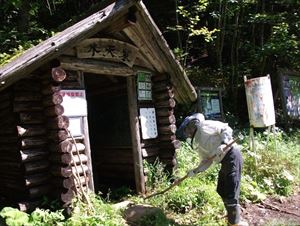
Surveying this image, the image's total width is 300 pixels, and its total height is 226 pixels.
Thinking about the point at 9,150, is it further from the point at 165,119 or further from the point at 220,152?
the point at 220,152

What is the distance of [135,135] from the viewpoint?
8320 mm

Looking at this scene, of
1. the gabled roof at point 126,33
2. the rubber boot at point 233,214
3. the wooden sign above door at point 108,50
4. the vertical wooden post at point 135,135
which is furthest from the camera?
the vertical wooden post at point 135,135

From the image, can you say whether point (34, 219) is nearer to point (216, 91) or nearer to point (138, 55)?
point (138, 55)

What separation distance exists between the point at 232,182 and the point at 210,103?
5954mm

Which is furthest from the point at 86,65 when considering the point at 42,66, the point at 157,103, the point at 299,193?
the point at 299,193

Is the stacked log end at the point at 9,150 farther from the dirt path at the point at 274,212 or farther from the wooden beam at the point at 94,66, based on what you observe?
the dirt path at the point at 274,212

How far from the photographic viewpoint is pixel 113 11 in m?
6.97

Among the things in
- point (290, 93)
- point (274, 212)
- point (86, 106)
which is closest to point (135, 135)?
point (86, 106)

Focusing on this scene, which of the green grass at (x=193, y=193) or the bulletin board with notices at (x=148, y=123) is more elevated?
the bulletin board with notices at (x=148, y=123)

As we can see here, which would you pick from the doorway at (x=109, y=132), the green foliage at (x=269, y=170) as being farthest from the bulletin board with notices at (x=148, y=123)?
the green foliage at (x=269, y=170)

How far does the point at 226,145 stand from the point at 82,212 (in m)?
2.63

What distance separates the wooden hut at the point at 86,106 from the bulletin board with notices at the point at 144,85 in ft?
0.07

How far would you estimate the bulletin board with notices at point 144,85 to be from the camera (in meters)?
8.49

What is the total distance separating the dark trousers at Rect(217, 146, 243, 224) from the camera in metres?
6.45
